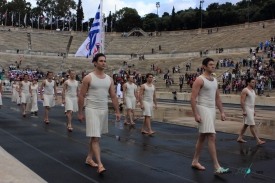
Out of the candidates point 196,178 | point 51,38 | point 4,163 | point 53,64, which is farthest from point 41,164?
point 51,38

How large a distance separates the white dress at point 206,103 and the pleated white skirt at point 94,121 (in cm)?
177

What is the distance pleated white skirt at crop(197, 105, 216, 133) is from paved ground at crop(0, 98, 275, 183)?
2.59 feet

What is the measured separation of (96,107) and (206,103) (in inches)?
78.7

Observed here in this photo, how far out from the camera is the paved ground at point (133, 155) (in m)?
6.06

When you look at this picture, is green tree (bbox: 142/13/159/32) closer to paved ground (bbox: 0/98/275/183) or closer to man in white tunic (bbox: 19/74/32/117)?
man in white tunic (bbox: 19/74/32/117)

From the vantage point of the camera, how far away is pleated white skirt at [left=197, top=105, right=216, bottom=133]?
627 centimetres

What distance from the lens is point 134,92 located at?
1405 centimetres

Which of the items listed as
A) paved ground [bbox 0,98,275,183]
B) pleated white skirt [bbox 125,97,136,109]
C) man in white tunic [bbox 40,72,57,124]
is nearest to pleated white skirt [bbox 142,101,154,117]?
paved ground [bbox 0,98,275,183]

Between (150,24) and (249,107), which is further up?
(150,24)

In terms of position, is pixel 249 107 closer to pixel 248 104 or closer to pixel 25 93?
pixel 248 104

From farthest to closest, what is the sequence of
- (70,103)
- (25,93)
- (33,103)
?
(33,103), (25,93), (70,103)

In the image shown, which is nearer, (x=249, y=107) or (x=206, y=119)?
(x=206, y=119)

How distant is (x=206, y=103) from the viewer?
253 inches

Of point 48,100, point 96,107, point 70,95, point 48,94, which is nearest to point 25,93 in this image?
point 48,94
